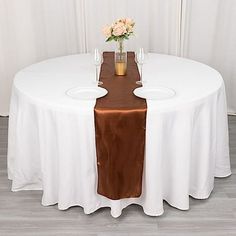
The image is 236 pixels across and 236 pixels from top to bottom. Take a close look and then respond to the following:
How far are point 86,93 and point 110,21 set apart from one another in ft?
5.48

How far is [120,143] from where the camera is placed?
2.02m

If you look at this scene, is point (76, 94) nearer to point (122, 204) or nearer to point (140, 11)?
point (122, 204)

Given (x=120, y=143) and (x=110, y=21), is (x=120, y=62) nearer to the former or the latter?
Result: (x=120, y=143)

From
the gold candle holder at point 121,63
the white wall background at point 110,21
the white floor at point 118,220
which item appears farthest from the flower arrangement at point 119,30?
the white wall background at point 110,21

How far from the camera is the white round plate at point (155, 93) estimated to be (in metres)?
2.13

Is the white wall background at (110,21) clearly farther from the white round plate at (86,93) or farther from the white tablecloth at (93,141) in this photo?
the white round plate at (86,93)

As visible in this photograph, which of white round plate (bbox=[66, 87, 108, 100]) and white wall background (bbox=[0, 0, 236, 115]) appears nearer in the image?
white round plate (bbox=[66, 87, 108, 100])

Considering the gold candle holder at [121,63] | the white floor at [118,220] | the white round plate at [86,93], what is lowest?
the white floor at [118,220]

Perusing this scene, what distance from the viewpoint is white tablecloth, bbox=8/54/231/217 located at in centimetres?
203

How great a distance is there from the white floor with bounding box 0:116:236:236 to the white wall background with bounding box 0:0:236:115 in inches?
69.8

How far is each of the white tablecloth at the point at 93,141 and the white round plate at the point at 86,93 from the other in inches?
2.2

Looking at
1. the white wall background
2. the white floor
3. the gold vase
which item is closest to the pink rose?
the gold vase

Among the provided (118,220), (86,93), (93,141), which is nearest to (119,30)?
(86,93)

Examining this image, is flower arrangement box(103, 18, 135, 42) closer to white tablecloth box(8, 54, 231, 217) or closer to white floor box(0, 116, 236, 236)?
white tablecloth box(8, 54, 231, 217)
